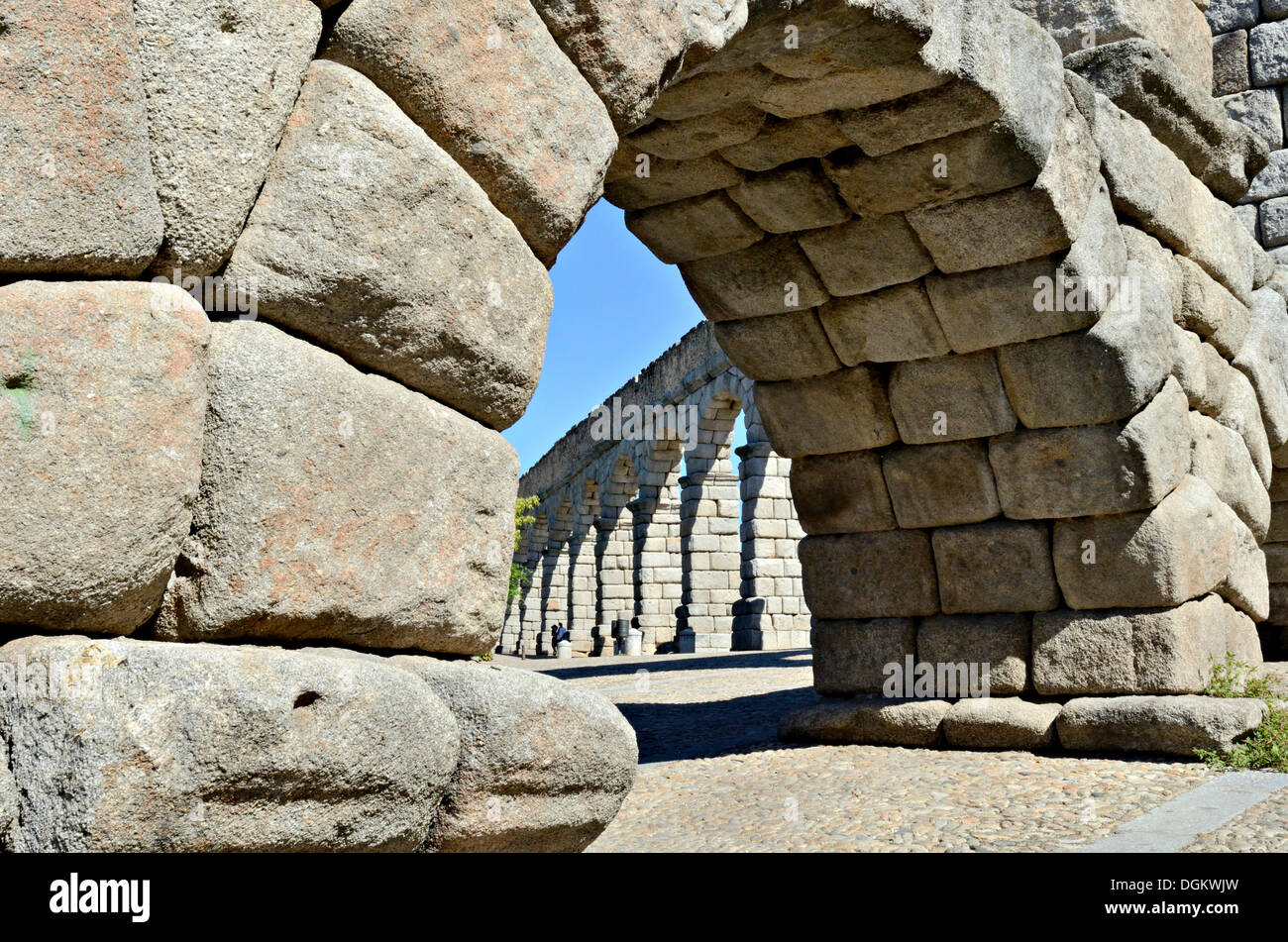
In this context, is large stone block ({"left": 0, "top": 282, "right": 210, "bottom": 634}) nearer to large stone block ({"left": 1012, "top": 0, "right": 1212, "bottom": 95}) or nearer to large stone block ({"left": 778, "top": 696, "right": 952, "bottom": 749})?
large stone block ({"left": 778, "top": 696, "right": 952, "bottom": 749})

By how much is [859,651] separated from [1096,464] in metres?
1.62

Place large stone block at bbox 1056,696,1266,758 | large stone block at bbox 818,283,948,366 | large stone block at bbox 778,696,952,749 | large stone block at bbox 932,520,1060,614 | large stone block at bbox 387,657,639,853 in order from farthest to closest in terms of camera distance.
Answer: large stone block at bbox 778,696,952,749
large stone block at bbox 932,520,1060,614
large stone block at bbox 818,283,948,366
large stone block at bbox 1056,696,1266,758
large stone block at bbox 387,657,639,853

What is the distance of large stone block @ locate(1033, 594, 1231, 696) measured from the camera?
17.7 feet

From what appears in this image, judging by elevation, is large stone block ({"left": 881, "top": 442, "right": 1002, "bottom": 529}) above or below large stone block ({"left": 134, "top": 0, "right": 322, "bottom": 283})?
below

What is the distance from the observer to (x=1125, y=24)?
6.30 meters

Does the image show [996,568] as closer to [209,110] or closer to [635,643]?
[209,110]

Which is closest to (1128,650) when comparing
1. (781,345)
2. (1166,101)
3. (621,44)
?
(781,345)

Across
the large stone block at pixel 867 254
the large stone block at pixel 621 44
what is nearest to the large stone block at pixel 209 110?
the large stone block at pixel 621 44

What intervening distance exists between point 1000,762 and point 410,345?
413cm

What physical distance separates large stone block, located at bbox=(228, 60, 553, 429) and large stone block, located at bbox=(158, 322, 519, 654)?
0.07 meters

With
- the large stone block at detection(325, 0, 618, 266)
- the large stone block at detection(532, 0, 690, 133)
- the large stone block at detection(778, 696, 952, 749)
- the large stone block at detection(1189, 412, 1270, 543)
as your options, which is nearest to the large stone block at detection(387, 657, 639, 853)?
the large stone block at detection(325, 0, 618, 266)

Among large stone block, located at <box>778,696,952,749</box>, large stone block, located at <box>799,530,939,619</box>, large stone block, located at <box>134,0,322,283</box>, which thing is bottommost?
large stone block, located at <box>778,696,952,749</box>

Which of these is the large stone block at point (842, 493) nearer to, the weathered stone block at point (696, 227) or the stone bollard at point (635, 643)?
the weathered stone block at point (696, 227)

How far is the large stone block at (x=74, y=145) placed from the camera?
5.19 feet
